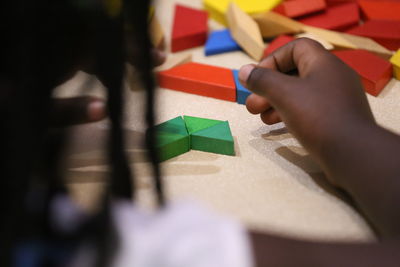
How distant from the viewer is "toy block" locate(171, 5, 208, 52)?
3.17ft

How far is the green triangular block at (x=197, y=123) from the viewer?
27.6 inches

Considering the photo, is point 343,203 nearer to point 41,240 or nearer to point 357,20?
point 41,240

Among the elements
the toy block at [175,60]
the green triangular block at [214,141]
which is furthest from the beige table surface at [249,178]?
the toy block at [175,60]

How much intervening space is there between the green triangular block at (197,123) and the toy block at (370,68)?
0.30 meters

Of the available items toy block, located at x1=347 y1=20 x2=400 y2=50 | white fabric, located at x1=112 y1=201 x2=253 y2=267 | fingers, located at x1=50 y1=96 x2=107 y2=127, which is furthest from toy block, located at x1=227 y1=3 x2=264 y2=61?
white fabric, located at x1=112 y1=201 x2=253 y2=267

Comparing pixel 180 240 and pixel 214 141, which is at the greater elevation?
pixel 180 240

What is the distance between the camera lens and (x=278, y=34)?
0.99m

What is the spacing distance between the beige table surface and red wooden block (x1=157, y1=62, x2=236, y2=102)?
4cm

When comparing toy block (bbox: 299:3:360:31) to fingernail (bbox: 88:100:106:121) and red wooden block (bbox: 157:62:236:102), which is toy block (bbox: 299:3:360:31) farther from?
fingernail (bbox: 88:100:106:121)

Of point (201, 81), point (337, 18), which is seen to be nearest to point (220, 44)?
point (201, 81)

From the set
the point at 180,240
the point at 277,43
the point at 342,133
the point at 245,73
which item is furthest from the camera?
the point at 277,43

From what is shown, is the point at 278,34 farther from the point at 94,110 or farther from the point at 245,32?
the point at 94,110

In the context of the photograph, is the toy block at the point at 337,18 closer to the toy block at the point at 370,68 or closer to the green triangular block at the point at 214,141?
the toy block at the point at 370,68

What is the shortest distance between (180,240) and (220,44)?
0.67m
